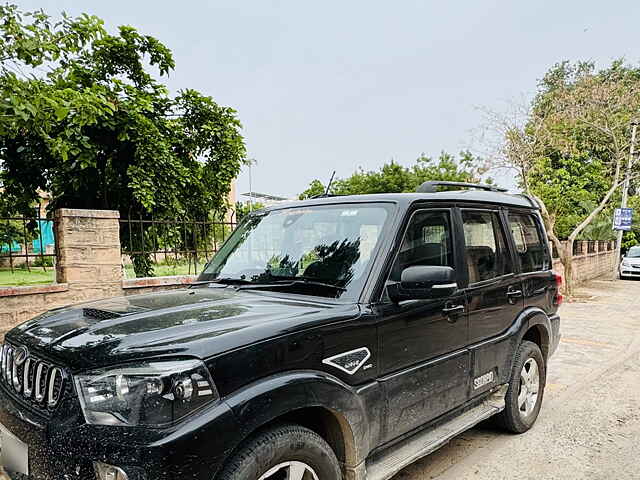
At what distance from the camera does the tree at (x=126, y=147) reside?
7637 mm

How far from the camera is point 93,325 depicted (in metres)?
2.20

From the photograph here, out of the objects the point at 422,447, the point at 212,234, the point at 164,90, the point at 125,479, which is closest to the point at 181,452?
the point at 125,479

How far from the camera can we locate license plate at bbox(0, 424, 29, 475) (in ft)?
6.43

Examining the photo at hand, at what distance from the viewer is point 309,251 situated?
303 cm

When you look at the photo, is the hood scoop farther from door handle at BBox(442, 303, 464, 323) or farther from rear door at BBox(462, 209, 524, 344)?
rear door at BBox(462, 209, 524, 344)

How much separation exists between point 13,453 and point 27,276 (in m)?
5.16

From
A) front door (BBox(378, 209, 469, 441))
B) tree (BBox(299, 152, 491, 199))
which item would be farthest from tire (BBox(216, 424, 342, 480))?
tree (BBox(299, 152, 491, 199))

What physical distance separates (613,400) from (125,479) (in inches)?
205

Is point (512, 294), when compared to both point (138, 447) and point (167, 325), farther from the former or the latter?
point (138, 447)

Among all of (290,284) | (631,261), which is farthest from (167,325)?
(631,261)

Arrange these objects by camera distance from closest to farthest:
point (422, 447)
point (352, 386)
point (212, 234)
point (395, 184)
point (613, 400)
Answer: point (352, 386), point (422, 447), point (613, 400), point (212, 234), point (395, 184)

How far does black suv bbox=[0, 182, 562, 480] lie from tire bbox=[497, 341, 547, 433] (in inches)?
0.7

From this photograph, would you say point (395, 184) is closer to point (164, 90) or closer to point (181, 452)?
point (164, 90)

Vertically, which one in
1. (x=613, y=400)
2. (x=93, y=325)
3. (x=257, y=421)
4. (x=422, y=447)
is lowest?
(x=613, y=400)
